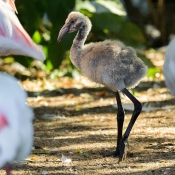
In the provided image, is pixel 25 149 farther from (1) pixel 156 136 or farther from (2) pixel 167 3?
(2) pixel 167 3

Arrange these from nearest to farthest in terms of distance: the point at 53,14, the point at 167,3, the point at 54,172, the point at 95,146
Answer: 1. the point at 54,172
2. the point at 95,146
3. the point at 53,14
4. the point at 167,3

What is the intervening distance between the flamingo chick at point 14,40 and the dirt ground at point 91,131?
65 centimetres

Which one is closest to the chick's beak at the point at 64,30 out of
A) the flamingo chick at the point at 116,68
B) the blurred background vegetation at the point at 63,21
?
the flamingo chick at the point at 116,68

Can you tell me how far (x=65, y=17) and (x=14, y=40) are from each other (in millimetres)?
1539

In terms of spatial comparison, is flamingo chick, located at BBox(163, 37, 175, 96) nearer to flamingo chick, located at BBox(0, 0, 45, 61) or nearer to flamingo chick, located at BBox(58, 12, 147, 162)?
flamingo chick, located at BBox(58, 12, 147, 162)

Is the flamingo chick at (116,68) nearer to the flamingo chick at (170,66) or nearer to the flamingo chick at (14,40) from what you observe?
the flamingo chick at (170,66)

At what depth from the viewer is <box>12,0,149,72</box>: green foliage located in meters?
5.29

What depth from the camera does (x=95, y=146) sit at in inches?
156

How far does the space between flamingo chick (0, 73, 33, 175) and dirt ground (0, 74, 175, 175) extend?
805mm

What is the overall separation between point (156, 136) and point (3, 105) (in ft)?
5.95

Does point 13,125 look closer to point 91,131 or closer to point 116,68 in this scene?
point 116,68

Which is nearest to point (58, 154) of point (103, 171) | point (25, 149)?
point (103, 171)

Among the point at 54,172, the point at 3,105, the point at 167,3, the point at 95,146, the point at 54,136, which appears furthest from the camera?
the point at 167,3

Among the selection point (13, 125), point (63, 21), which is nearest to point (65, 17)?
point (63, 21)
